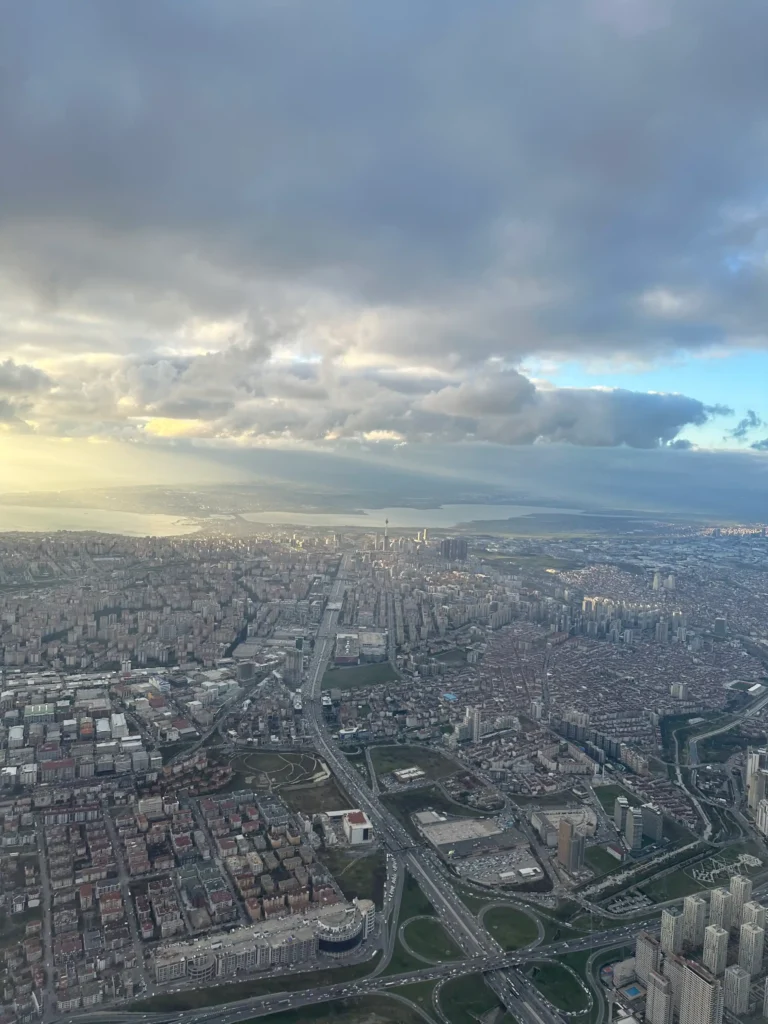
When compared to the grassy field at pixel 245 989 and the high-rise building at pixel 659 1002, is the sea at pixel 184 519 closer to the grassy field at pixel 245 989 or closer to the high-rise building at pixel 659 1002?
the grassy field at pixel 245 989

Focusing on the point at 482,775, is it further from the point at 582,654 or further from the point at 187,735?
the point at 582,654

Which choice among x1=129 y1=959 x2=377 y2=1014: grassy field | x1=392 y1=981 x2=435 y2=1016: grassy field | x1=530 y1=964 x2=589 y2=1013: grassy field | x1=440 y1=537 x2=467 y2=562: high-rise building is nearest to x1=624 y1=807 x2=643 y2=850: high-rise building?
x1=530 y1=964 x2=589 y2=1013: grassy field

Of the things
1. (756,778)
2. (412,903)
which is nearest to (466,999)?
(412,903)

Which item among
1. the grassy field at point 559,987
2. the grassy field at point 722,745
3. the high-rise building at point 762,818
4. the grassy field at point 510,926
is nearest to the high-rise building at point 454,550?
the grassy field at point 722,745

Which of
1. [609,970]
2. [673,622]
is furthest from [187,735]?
[673,622]

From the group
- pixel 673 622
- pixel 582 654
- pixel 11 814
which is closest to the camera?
pixel 11 814

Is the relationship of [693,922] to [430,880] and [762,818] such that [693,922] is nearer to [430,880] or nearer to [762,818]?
[430,880]
